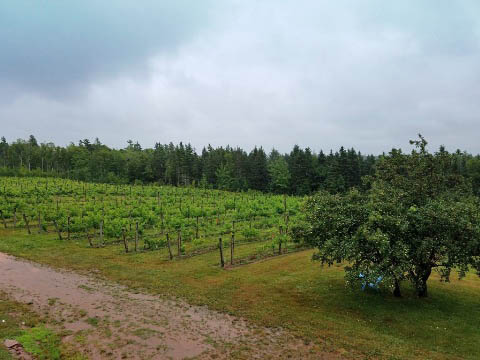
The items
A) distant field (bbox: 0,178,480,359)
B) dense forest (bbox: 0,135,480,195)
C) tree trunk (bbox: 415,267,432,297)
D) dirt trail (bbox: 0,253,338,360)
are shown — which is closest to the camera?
dirt trail (bbox: 0,253,338,360)

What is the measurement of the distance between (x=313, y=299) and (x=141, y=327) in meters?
8.49

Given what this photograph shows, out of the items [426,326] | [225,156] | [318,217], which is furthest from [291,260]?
[225,156]

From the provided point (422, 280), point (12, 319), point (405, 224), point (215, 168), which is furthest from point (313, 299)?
point (215, 168)

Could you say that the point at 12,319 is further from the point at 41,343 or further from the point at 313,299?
the point at 313,299

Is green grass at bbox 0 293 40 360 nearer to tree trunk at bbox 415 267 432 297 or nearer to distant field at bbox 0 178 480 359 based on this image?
distant field at bbox 0 178 480 359

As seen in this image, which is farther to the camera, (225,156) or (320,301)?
(225,156)

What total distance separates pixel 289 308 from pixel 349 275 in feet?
11.2

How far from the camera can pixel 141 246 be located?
27906 mm

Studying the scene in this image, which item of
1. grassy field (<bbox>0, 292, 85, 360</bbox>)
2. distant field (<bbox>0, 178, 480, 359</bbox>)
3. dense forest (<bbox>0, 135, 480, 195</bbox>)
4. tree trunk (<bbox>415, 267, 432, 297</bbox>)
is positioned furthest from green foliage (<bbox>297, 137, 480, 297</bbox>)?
dense forest (<bbox>0, 135, 480, 195</bbox>)

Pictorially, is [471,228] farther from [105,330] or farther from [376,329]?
A: [105,330]

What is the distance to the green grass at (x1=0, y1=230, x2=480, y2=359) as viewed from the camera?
1254 cm

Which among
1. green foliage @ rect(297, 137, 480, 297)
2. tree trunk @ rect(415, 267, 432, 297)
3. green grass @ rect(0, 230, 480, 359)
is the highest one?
green foliage @ rect(297, 137, 480, 297)

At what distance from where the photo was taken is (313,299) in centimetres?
1692

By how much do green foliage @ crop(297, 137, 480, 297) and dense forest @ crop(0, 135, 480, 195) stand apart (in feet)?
214
